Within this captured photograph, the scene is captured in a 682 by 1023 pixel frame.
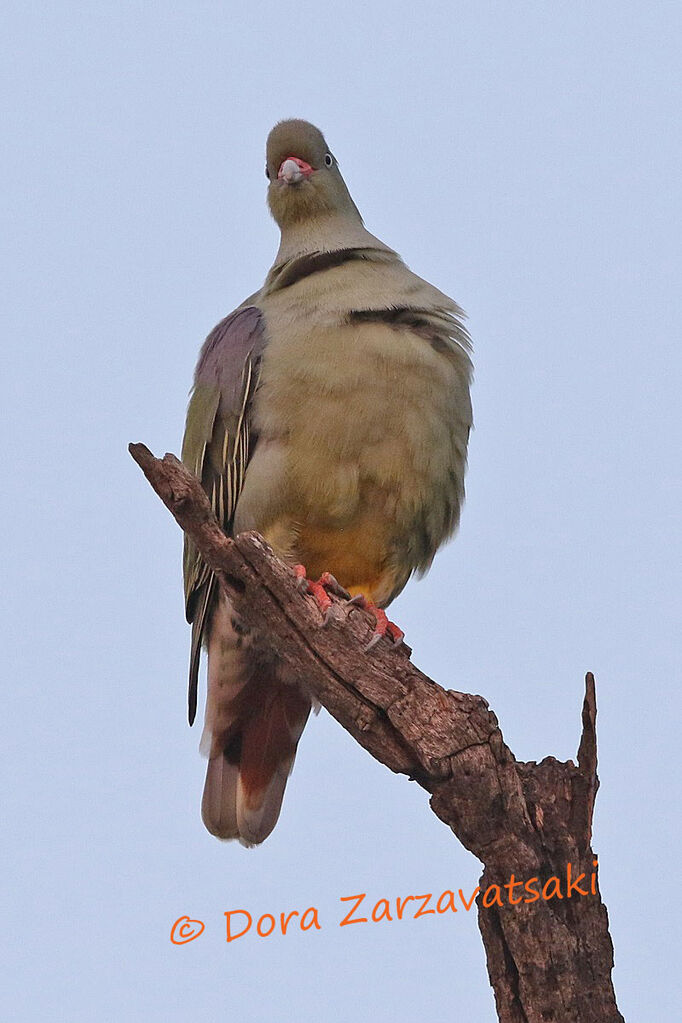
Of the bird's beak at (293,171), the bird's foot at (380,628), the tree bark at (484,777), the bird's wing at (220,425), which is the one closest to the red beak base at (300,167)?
the bird's beak at (293,171)

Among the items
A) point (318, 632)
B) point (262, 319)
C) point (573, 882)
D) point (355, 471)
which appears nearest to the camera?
point (573, 882)

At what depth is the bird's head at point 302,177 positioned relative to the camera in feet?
20.0

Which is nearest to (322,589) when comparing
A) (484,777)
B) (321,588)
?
(321,588)

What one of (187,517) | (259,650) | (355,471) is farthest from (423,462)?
(187,517)

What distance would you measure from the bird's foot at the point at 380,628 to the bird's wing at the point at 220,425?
2.59 ft

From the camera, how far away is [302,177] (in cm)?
612

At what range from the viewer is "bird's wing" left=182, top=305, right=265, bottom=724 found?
530 centimetres

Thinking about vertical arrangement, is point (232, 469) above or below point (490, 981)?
above

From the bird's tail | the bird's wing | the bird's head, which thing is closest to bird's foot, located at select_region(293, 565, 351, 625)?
the bird's wing

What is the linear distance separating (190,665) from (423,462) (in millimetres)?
1390

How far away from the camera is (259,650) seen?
18.1 ft

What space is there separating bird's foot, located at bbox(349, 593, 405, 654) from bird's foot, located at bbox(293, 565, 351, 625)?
0.07m

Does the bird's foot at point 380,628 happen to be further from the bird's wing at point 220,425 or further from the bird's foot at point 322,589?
the bird's wing at point 220,425

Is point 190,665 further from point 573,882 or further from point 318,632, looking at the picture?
point 573,882
